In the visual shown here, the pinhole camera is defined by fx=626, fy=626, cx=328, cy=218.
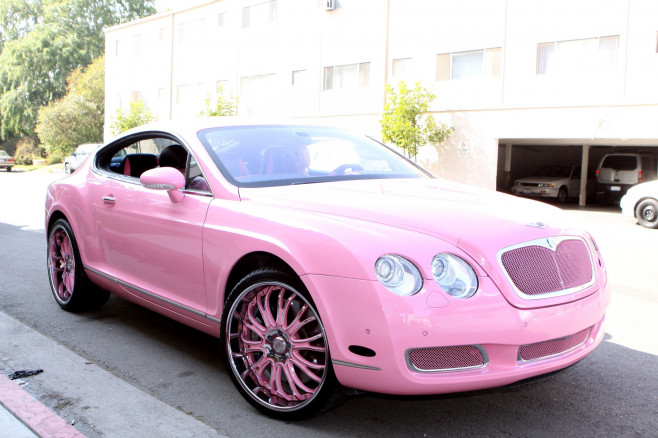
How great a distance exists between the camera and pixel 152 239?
4121 mm

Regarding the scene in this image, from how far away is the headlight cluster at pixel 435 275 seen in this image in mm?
2773

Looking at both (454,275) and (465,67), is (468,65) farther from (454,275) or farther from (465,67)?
(454,275)

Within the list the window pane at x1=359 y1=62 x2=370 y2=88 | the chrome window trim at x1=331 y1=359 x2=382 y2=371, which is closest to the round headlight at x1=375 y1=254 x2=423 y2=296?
the chrome window trim at x1=331 y1=359 x2=382 y2=371

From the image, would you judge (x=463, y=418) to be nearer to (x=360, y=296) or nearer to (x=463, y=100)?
(x=360, y=296)

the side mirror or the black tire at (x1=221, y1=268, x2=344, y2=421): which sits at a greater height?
the side mirror

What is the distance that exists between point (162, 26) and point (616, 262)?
119 feet

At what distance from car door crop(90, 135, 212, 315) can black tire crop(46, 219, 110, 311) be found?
56cm

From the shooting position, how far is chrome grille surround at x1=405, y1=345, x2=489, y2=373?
9.12 ft

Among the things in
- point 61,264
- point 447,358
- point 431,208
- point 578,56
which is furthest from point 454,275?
point 578,56

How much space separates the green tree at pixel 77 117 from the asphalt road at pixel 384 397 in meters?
45.5

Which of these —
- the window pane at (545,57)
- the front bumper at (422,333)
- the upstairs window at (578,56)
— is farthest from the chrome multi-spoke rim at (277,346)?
the window pane at (545,57)

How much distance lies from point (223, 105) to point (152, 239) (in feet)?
99.4

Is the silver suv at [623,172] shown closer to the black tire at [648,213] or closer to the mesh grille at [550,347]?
the black tire at [648,213]

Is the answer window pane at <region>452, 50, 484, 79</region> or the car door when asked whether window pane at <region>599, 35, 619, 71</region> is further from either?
the car door
